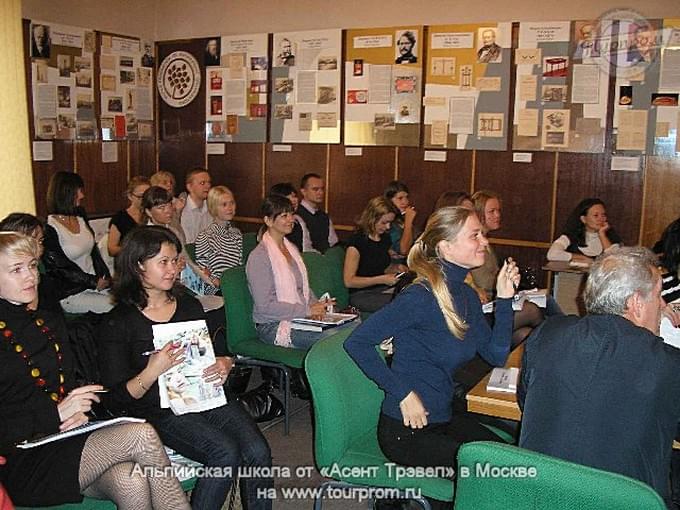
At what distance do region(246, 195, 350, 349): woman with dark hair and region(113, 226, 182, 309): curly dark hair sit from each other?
4.27 ft

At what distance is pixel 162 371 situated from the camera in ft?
9.41

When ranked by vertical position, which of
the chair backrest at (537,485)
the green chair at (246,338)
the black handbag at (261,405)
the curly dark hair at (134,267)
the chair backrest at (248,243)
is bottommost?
the black handbag at (261,405)

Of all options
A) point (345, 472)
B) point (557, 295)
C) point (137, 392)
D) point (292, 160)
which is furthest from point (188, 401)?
point (292, 160)

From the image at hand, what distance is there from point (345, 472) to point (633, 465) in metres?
1.08

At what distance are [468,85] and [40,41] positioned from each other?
159 inches

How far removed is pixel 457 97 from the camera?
712cm

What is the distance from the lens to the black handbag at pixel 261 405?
4.37 metres

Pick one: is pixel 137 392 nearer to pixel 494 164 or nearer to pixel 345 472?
pixel 345 472

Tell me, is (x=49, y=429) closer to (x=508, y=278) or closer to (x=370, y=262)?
(x=508, y=278)

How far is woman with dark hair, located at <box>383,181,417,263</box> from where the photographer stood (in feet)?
21.5

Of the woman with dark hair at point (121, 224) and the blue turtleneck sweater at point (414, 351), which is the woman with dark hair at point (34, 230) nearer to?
the woman with dark hair at point (121, 224)

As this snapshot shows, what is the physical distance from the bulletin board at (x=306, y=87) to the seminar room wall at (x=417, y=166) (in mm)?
139

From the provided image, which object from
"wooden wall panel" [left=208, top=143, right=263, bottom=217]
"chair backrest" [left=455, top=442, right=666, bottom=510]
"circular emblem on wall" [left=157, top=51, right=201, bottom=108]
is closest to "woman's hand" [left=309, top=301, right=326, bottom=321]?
"chair backrest" [left=455, top=442, right=666, bottom=510]

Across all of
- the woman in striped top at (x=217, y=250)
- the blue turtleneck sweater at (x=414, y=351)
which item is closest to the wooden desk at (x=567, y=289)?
the woman in striped top at (x=217, y=250)
